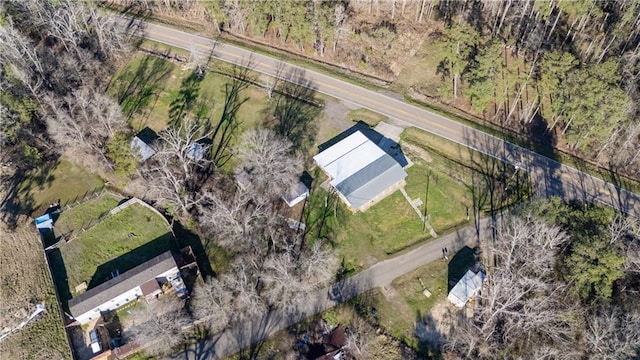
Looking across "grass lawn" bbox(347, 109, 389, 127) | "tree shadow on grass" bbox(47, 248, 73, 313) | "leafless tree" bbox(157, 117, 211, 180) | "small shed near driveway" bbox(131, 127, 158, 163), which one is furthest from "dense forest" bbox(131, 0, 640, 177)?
"tree shadow on grass" bbox(47, 248, 73, 313)

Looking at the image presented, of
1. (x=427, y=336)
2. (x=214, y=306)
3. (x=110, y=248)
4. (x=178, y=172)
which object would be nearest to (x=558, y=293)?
(x=427, y=336)

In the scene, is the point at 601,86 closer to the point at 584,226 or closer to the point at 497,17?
the point at 584,226

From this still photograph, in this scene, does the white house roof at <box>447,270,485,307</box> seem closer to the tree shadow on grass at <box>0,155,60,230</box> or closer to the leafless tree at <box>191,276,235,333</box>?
the leafless tree at <box>191,276,235,333</box>

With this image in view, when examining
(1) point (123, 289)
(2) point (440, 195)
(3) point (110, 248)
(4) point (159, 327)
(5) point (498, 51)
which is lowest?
(4) point (159, 327)

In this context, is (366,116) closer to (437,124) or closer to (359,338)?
(437,124)

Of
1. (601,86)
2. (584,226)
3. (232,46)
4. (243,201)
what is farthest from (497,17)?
(243,201)
